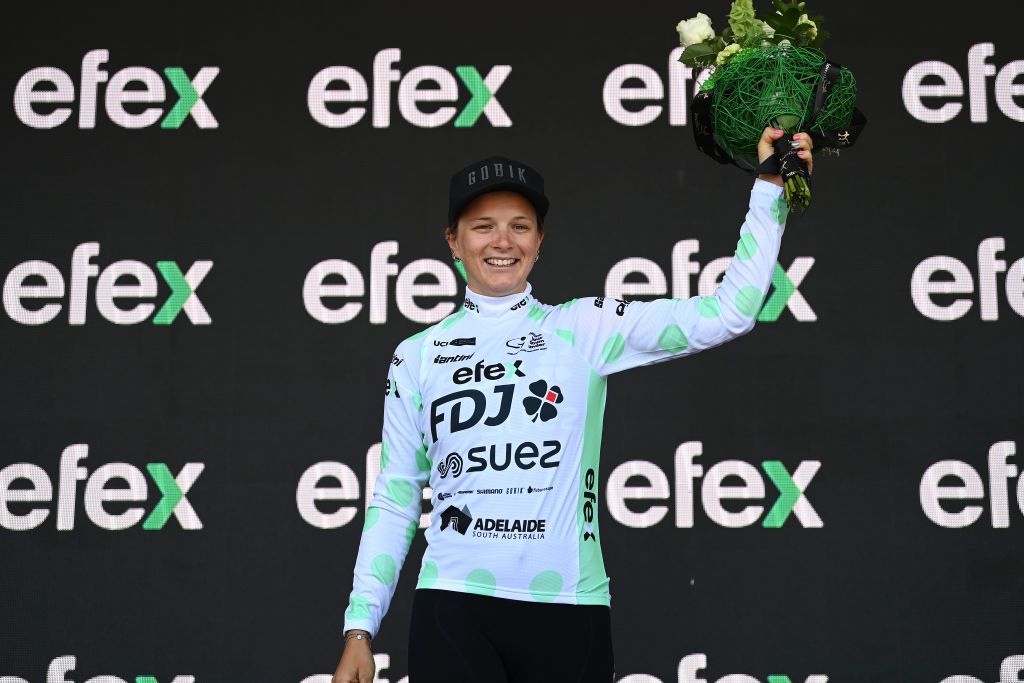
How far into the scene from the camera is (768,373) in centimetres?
368

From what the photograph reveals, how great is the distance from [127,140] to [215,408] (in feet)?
2.74

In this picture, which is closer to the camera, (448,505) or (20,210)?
(448,505)

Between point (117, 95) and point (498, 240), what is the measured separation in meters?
2.18

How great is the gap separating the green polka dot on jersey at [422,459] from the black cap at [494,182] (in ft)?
1.23

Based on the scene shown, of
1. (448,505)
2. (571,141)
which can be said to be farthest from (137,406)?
(448,505)

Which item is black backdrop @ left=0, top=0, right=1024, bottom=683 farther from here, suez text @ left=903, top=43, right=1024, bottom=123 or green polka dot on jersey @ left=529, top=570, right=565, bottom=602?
green polka dot on jersey @ left=529, top=570, right=565, bottom=602

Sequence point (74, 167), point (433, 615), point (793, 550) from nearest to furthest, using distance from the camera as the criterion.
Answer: point (433, 615) < point (793, 550) < point (74, 167)

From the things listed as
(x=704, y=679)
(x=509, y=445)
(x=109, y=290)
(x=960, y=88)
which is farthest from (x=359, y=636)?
(x=960, y=88)

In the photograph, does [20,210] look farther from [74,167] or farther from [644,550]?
[644,550]

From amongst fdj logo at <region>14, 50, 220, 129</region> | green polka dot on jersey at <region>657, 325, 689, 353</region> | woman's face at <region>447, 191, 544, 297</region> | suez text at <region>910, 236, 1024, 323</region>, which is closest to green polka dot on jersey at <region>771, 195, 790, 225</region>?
green polka dot on jersey at <region>657, 325, 689, 353</region>

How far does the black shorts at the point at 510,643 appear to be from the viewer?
6.04 feet

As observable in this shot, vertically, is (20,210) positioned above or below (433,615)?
above

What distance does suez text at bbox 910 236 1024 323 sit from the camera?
12.0ft

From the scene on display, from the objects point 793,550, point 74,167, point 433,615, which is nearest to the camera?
point 433,615
